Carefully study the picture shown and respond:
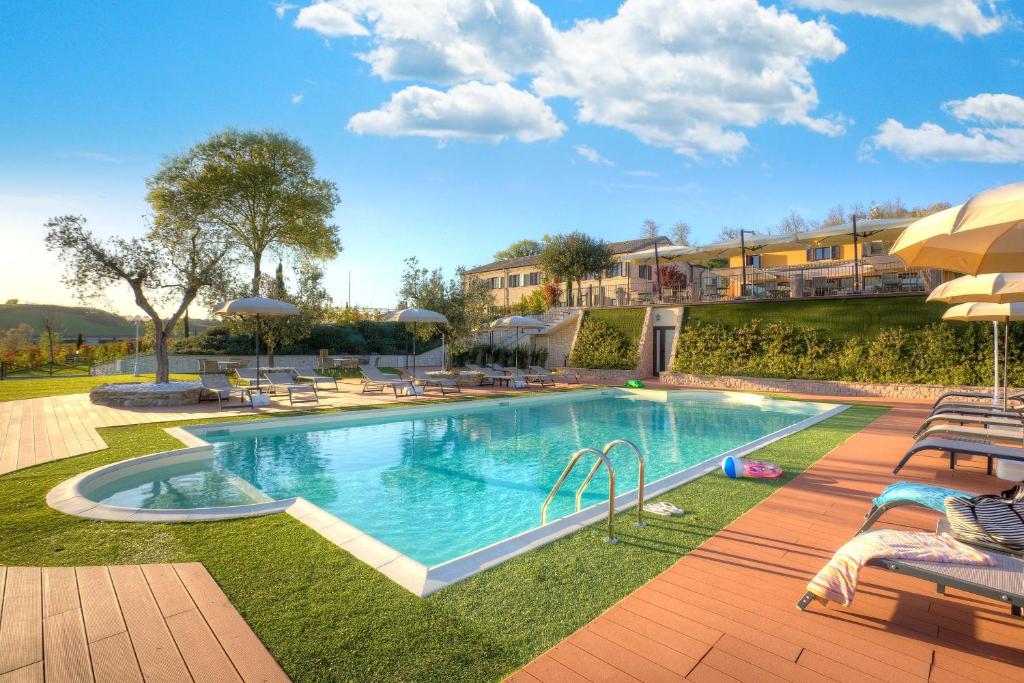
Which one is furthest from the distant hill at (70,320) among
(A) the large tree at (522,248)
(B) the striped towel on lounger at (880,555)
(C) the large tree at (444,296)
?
(B) the striped towel on lounger at (880,555)

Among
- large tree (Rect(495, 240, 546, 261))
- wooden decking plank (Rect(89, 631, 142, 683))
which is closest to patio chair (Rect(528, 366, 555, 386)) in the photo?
wooden decking plank (Rect(89, 631, 142, 683))

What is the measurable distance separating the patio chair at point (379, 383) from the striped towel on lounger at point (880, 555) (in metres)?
13.3

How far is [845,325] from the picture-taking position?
18.1m

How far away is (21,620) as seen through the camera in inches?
111

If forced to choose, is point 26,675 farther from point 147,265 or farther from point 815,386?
point 815,386

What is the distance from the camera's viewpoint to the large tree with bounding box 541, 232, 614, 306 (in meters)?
31.8

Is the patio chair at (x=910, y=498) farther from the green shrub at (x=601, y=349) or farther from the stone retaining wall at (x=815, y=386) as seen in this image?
the green shrub at (x=601, y=349)

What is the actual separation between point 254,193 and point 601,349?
19706mm

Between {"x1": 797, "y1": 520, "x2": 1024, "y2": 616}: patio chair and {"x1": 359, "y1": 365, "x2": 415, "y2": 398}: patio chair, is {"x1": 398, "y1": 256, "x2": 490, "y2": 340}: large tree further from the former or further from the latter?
{"x1": 797, "y1": 520, "x2": 1024, "y2": 616}: patio chair

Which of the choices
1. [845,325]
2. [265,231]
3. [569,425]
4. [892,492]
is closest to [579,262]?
[845,325]

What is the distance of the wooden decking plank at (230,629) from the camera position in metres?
2.39

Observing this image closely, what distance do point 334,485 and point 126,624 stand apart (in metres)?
4.29

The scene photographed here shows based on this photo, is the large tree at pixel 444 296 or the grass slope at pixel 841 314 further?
the large tree at pixel 444 296

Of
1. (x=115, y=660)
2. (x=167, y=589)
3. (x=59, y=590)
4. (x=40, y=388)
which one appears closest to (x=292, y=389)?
(x=40, y=388)
